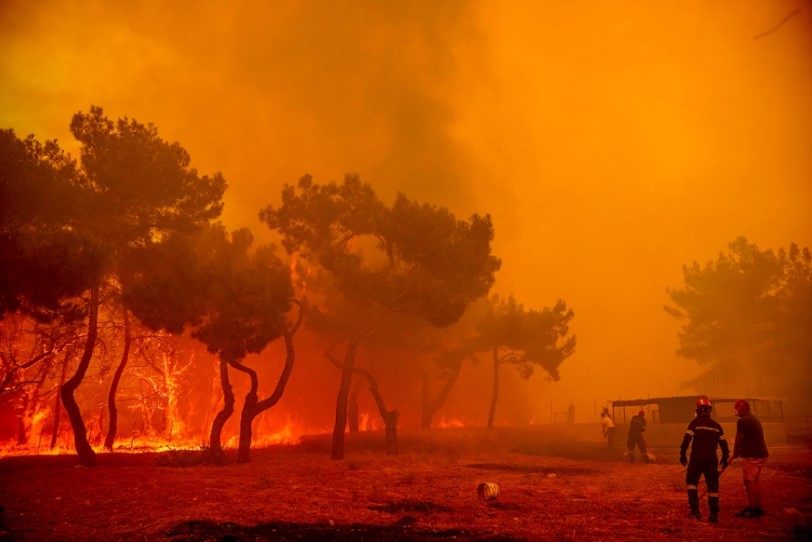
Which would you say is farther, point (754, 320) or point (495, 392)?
point (754, 320)

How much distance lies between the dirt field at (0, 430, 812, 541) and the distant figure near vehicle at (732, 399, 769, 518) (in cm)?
44

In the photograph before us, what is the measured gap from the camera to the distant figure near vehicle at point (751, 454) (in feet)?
34.5

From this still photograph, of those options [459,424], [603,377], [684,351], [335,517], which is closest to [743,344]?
[684,351]

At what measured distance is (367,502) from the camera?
12.3 metres

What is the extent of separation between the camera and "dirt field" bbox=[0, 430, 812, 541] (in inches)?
357

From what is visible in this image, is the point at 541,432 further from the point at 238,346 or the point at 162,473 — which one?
the point at 162,473

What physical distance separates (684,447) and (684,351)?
158 feet

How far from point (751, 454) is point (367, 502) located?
8733 mm

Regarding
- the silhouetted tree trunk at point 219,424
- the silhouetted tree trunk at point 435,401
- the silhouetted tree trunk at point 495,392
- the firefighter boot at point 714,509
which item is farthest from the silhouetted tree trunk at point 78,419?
the silhouetted tree trunk at point 495,392

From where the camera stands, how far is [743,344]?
48344 mm

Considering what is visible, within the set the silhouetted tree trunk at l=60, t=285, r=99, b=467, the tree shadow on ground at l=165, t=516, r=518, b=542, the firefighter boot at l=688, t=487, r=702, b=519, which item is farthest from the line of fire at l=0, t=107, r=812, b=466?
the firefighter boot at l=688, t=487, r=702, b=519

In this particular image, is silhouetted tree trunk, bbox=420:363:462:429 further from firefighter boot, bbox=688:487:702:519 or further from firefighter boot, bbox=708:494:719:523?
firefighter boot, bbox=708:494:719:523

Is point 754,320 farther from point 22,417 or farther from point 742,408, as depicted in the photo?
point 22,417

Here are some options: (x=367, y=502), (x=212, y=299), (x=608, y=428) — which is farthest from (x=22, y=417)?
(x=608, y=428)
